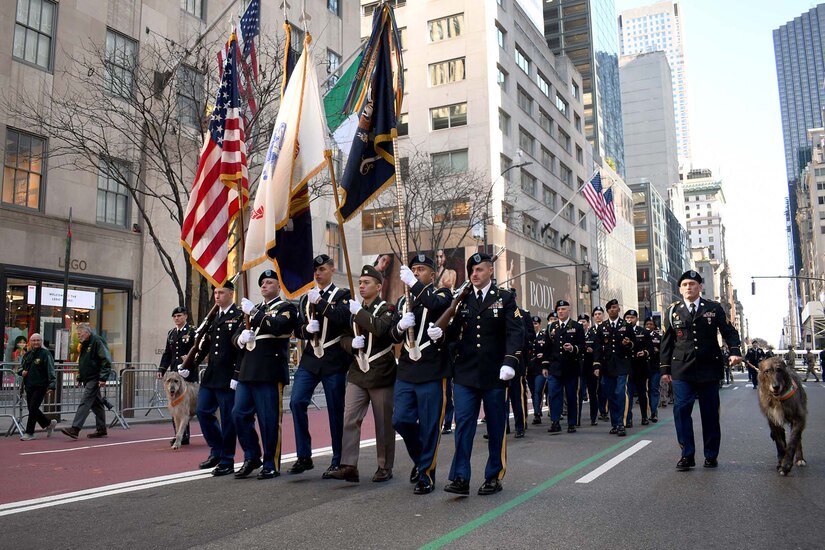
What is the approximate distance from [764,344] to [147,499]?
26.2 meters

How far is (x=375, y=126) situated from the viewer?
8.21 metres

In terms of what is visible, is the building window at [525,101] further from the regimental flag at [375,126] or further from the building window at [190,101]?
the regimental flag at [375,126]

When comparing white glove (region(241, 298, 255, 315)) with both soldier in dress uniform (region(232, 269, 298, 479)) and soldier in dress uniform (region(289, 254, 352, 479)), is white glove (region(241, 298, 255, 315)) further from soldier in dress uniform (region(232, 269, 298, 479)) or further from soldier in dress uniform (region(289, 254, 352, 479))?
soldier in dress uniform (region(289, 254, 352, 479))

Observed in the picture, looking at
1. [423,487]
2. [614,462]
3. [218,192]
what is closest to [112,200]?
[218,192]

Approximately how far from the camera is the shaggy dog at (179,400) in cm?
1143

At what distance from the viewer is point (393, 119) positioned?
26.9 feet

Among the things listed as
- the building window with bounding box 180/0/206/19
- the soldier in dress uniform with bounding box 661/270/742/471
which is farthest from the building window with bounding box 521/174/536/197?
the soldier in dress uniform with bounding box 661/270/742/471

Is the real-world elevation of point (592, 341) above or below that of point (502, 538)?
above

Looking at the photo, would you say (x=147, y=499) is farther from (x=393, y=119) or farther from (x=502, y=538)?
(x=393, y=119)

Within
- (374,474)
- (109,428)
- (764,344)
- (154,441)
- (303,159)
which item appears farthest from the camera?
(764,344)

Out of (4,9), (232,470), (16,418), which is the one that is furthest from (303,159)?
(4,9)

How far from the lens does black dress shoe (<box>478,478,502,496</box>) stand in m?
6.67

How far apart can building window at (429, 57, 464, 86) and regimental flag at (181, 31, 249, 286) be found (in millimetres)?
42345

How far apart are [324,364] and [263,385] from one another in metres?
0.70
